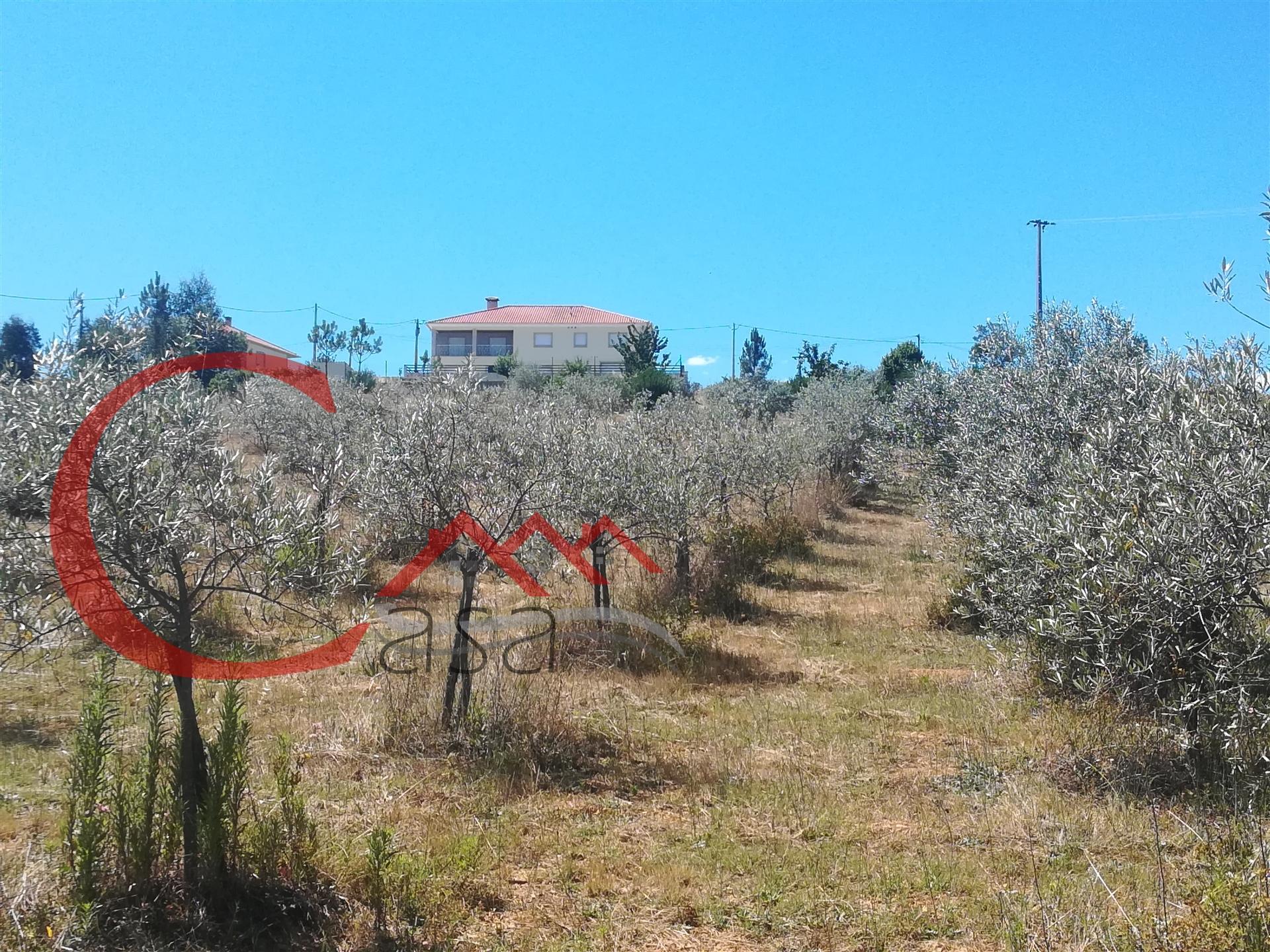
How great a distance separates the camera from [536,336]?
54844 millimetres

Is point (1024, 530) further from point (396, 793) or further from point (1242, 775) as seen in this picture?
point (396, 793)

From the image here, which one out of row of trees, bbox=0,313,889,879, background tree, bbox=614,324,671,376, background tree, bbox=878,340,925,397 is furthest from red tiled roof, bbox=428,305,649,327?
row of trees, bbox=0,313,889,879

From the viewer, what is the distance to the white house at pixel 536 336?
5441cm

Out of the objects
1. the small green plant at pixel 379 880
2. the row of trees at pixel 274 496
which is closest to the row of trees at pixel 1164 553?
the row of trees at pixel 274 496

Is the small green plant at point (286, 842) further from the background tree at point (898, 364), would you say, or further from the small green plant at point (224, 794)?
the background tree at point (898, 364)

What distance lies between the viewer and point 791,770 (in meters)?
6.59

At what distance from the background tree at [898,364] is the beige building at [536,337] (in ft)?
66.4

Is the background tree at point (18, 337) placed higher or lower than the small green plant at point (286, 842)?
higher

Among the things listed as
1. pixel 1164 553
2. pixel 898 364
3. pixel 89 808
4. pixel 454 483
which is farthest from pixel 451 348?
pixel 89 808

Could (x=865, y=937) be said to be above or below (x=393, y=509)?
below

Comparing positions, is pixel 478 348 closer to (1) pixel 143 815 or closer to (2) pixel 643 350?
(2) pixel 643 350

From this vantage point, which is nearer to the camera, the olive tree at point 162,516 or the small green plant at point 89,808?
the small green plant at point 89,808

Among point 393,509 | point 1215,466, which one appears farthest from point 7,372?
point 1215,466

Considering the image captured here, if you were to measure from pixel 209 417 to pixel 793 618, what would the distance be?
892 cm
